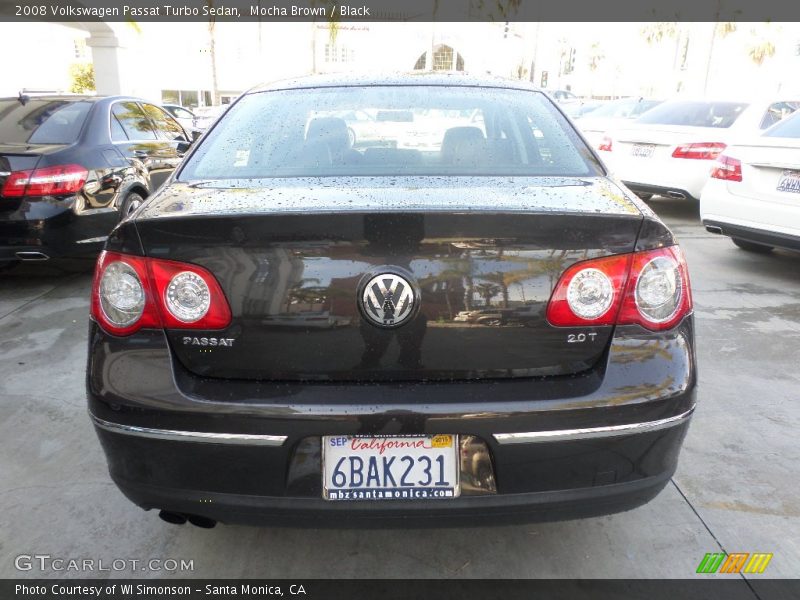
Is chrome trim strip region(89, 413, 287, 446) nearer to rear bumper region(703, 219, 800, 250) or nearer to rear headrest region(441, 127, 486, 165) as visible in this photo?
rear headrest region(441, 127, 486, 165)

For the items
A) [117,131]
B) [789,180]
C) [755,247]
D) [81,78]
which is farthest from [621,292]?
[81,78]

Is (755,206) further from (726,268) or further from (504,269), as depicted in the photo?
(504,269)

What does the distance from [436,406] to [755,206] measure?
15.4ft

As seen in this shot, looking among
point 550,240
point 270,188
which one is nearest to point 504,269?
point 550,240

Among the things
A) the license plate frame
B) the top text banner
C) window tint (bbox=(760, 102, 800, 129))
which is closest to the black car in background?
the license plate frame

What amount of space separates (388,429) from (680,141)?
23.5 ft

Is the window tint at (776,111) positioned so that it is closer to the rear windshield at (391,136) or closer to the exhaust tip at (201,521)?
the rear windshield at (391,136)

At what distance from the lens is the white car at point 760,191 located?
5.04 metres

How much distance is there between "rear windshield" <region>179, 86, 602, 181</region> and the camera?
2.28 metres

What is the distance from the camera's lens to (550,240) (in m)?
1.69

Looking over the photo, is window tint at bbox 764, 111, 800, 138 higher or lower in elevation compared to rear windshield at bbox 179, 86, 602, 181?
lower

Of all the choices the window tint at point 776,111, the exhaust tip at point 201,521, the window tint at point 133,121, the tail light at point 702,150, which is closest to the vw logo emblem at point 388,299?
the exhaust tip at point 201,521

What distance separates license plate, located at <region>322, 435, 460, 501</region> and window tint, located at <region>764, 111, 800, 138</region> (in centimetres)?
496

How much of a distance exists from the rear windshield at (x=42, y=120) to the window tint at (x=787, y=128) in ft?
18.3
